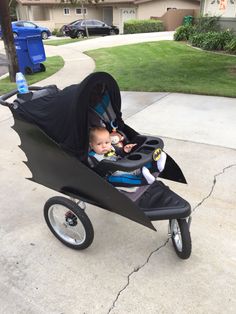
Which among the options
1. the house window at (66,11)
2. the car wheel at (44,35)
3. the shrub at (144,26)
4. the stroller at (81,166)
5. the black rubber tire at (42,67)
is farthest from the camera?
the house window at (66,11)

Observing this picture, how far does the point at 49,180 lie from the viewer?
9.96 ft

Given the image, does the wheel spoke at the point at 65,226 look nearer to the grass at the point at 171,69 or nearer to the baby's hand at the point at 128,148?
the baby's hand at the point at 128,148

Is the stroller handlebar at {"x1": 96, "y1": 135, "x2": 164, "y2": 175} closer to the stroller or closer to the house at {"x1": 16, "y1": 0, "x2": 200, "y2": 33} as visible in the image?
the stroller

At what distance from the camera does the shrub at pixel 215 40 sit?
12.6m

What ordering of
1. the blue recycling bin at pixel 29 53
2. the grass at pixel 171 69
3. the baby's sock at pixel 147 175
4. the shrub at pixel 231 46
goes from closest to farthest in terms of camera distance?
the baby's sock at pixel 147 175
the grass at pixel 171 69
the blue recycling bin at pixel 29 53
the shrub at pixel 231 46

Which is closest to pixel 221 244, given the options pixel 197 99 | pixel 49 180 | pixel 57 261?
pixel 57 261

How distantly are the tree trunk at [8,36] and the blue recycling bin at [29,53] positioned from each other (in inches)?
27.3

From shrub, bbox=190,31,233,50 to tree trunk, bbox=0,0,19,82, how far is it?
23.9 ft

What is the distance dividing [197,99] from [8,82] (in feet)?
17.9

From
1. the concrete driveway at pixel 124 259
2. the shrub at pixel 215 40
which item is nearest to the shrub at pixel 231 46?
the shrub at pixel 215 40

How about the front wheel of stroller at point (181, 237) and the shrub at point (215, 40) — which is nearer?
the front wheel of stroller at point (181, 237)

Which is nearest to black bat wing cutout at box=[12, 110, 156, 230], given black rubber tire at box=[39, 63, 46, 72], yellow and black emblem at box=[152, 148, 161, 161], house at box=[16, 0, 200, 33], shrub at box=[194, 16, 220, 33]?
yellow and black emblem at box=[152, 148, 161, 161]

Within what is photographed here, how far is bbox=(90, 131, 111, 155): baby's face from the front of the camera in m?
2.80

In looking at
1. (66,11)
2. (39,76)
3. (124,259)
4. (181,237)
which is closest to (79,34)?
(66,11)
